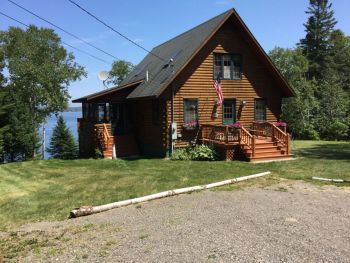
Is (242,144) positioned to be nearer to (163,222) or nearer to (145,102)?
(145,102)

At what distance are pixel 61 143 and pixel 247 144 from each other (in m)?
25.1

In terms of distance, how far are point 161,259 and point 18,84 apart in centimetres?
3455

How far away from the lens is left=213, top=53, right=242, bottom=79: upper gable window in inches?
813

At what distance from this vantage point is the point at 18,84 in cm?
3678

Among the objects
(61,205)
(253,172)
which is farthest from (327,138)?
(61,205)

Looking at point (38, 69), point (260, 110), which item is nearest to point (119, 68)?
point (38, 69)

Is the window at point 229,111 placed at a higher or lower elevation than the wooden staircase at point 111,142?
higher

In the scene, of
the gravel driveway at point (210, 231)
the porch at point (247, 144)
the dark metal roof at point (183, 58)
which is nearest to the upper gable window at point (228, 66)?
the dark metal roof at point (183, 58)

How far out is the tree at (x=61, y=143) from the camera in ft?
124

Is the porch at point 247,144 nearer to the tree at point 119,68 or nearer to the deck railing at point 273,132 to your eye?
the deck railing at point 273,132

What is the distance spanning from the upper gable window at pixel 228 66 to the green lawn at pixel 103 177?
18.7 feet

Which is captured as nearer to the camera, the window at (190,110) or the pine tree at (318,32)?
the window at (190,110)

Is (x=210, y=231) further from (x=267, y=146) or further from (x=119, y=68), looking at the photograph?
(x=119, y=68)

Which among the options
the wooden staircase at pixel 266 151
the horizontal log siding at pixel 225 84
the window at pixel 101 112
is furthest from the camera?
the window at pixel 101 112
